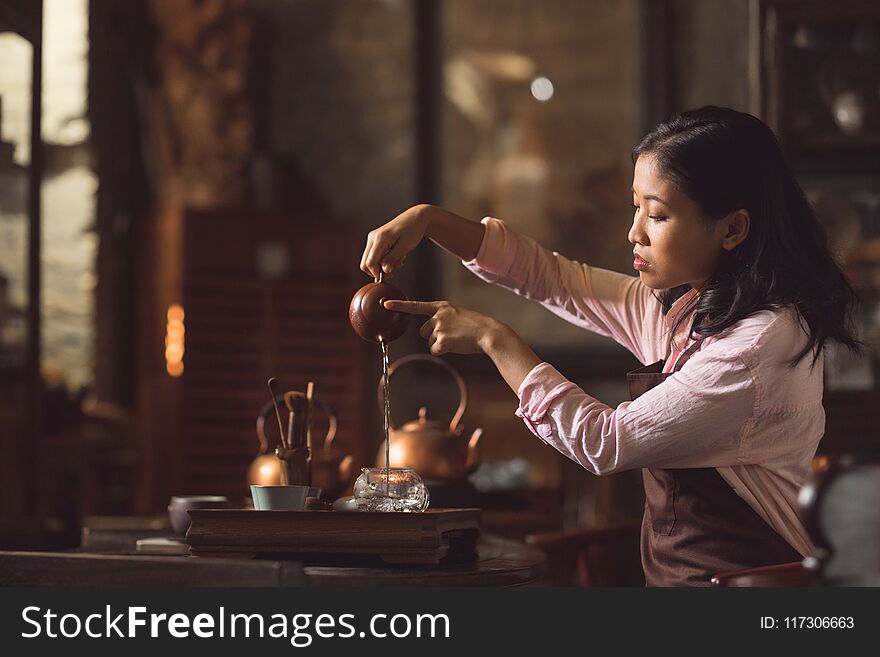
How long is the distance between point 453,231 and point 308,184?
456cm

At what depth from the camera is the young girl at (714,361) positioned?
1765mm

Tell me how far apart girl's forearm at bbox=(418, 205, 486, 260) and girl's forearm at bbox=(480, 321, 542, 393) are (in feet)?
1.25

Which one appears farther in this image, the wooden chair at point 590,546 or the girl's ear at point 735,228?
the wooden chair at point 590,546

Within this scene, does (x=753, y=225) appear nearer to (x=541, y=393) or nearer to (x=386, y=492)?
(x=541, y=393)

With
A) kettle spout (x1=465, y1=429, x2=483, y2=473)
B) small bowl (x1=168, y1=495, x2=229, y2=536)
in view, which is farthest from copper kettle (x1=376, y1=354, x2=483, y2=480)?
small bowl (x1=168, y1=495, x2=229, y2=536)

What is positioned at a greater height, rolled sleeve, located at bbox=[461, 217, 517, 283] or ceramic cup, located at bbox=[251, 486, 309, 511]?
rolled sleeve, located at bbox=[461, 217, 517, 283]

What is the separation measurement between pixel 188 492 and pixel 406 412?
129 cm

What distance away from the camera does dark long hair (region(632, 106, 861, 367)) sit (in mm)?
1854

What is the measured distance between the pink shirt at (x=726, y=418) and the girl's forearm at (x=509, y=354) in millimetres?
23

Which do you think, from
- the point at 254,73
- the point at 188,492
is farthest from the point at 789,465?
the point at 254,73

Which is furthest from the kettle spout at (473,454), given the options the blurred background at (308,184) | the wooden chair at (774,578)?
the blurred background at (308,184)

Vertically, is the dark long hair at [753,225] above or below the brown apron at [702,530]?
above

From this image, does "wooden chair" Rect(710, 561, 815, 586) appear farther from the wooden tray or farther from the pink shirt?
the wooden tray

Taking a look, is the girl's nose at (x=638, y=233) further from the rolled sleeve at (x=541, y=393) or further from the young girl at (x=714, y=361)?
the rolled sleeve at (x=541, y=393)
